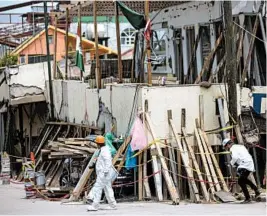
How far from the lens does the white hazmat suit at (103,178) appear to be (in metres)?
13.5

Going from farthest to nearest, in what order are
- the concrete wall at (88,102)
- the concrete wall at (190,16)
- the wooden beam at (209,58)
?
the concrete wall at (190,16) < the wooden beam at (209,58) < the concrete wall at (88,102)

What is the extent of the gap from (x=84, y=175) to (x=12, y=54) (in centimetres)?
2291

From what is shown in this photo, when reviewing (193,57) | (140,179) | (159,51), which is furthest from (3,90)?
(140,179)

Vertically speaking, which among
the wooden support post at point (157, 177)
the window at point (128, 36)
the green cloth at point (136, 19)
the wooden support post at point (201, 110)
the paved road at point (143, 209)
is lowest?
the paved road at point (143, 209)

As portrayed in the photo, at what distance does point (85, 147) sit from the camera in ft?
57.1

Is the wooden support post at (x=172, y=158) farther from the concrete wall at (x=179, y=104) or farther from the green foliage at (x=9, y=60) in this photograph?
the green foliage at (x=9, y=60)

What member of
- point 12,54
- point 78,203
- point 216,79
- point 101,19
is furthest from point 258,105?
point 101,19

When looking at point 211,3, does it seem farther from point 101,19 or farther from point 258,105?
point 101,19

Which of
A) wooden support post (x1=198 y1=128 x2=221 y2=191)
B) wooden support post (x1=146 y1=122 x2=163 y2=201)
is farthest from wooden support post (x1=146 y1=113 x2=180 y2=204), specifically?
wooden support post (x1=198 y1=128 x2=221 y2=191)

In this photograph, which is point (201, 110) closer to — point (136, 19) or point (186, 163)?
point (186, 163)

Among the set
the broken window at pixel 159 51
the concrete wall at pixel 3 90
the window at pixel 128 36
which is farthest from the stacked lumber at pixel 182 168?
the window at pixel 128 36

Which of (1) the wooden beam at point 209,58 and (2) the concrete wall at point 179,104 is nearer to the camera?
(2) the concrete wall at point 179,104

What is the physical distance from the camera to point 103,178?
13.6m

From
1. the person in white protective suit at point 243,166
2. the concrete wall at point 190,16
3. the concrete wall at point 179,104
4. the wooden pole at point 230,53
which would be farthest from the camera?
the concrete wall at point 190,16
